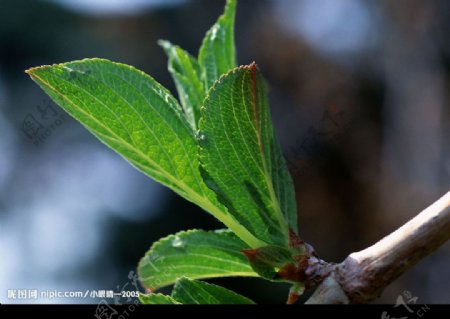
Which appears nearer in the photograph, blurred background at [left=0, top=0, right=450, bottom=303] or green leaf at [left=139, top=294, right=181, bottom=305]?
green leaf at [left=139, top=294, right=181, bottom=305]

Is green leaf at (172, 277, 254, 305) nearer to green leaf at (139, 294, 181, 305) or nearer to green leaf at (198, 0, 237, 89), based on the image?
green leaf at (139, 294, 181, 305)

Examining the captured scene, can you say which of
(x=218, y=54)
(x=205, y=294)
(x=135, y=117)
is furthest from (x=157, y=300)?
(x=218, y=54)

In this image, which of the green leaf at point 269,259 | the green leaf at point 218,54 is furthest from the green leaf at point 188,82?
the green leaf at point 269,259

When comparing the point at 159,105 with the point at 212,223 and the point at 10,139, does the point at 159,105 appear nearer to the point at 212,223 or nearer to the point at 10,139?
the point at 212,223

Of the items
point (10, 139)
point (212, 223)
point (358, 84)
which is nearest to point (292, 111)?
point (358, 84)

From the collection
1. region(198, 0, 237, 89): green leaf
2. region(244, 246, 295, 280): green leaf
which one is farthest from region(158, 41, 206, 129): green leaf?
region(244, 246, 295, 280): green leaf

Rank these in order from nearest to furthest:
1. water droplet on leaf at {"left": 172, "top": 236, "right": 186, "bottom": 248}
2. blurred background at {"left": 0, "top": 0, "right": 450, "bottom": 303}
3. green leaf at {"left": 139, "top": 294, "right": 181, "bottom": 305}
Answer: green leaf at {"left": 139, "top": 294, "right": 181, "bottom": 305} < water droplet on leaf at {"left": 172, "top": 236, "right": 186, "bottom": 248} < blurred background at {"left": 0, "top": 0, "right": 450, "bottom": 303}

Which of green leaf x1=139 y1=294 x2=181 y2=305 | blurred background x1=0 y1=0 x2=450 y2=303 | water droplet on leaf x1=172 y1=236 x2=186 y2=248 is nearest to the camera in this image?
green leaf x1=139 y1=294 x2=181 y2=305
